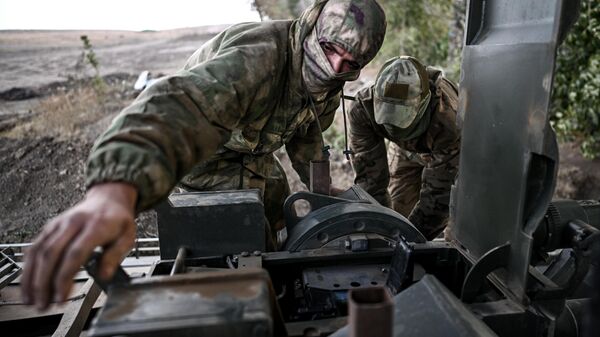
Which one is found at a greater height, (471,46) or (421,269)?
(471,46)

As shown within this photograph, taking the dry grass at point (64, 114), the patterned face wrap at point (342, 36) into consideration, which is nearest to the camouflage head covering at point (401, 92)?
Answer: the patterned face wrap at point (342, 36)

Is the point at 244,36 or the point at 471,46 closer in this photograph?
the point at 471,46

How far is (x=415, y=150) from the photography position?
13.2 ft

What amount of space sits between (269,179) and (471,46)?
1.74 metres

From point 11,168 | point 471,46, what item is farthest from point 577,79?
point 11,168

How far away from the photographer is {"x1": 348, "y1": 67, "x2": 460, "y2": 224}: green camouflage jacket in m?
3.75

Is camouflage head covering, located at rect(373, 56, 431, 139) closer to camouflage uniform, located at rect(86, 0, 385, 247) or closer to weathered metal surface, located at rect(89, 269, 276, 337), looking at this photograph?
camouflage uniform, located at rect(86, 0, 385, 247)

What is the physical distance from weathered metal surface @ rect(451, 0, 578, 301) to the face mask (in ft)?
2.09

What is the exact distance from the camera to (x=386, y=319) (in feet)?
2.79

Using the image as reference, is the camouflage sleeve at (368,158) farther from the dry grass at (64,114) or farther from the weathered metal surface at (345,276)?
the dry grass at (64,114)

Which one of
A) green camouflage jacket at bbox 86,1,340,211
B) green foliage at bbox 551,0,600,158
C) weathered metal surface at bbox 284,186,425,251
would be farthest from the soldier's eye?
green foliage at bbox 551,0,600,158

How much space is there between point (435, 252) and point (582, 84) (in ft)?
19.1

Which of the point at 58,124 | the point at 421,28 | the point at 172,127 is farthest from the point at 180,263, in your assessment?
the point at 421,28

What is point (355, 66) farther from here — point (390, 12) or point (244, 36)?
point (390, 12)
